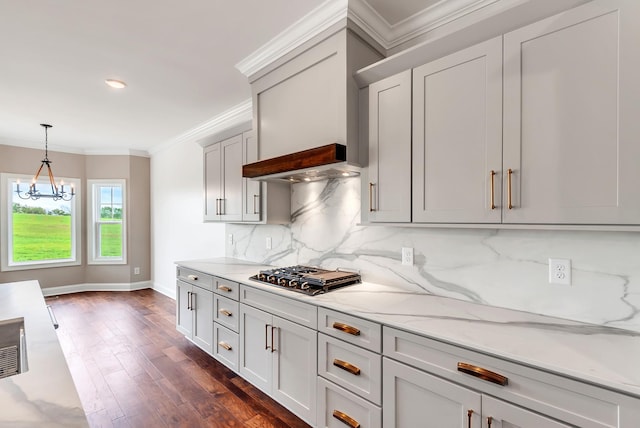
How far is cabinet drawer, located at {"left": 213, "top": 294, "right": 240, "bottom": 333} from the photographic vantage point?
8.43ft

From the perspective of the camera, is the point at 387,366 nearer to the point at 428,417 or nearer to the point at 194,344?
the point at 428,417

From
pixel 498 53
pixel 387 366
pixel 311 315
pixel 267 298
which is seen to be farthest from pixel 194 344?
pixel 498 53

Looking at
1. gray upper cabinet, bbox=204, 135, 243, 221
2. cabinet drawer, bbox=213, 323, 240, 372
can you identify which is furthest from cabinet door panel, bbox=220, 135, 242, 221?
cabinet drawer, bbox=213, 323, 240, 372

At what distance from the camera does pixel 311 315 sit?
1929 millimetres

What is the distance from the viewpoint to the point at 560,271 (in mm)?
1541

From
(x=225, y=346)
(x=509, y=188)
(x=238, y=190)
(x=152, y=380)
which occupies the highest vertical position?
(x=238, y=190)

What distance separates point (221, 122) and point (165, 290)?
3262 millimetres

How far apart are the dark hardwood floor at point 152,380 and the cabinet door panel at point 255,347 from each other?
17 centimetres

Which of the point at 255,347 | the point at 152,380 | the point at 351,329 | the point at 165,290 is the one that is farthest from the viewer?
the point at 165,290

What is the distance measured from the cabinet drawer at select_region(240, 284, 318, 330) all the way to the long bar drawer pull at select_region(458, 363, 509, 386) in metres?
0.88

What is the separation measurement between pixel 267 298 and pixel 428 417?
1265 mm

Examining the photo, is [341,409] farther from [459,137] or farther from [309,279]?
[459,137]

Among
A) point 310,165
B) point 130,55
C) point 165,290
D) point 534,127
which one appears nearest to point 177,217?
point 165,290

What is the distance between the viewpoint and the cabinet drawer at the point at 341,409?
63.9 inches
